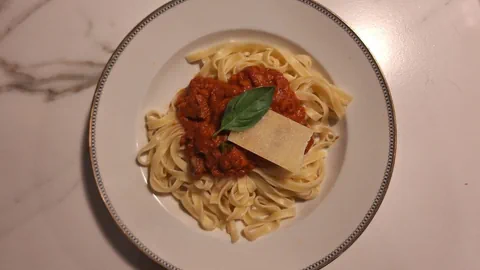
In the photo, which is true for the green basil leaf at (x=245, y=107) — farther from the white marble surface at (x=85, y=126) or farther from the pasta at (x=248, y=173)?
the white marble surface at (x=85, y=126)

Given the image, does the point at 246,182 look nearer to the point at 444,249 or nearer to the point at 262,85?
the point at 262,85

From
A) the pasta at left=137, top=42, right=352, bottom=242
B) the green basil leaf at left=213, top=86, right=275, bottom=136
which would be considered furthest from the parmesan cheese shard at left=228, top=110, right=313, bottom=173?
the pasta at left=137, top=42, right=352, bottom=242

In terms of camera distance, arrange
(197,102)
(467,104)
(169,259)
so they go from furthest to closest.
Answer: (467,104)
(197,102)
(169,259)

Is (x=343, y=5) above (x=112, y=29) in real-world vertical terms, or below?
above

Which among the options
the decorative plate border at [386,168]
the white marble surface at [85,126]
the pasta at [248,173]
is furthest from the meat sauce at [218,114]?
the white marble surface at [85,126]

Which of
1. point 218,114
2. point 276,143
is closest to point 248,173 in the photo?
point 276,143

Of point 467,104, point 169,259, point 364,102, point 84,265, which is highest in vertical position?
point 467,104

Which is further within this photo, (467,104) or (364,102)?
(467,104)

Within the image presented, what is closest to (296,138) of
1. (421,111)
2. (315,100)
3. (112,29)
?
(315,100)
